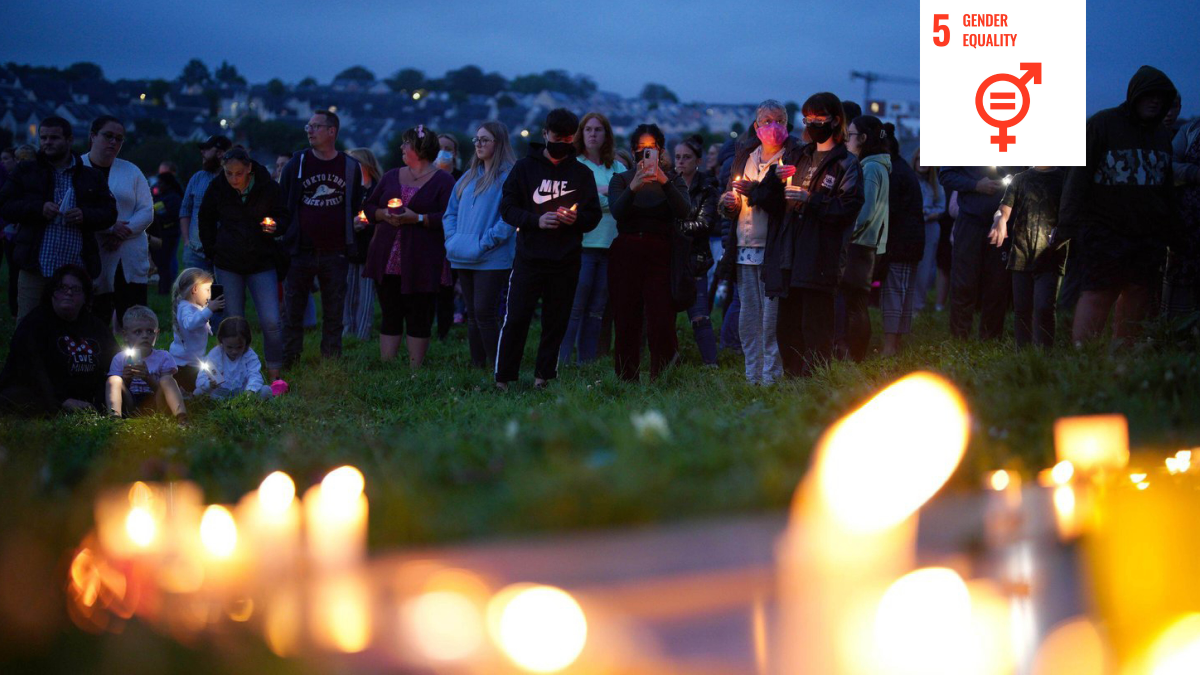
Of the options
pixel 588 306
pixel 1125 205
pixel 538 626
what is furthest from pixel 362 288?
pixel 538 626

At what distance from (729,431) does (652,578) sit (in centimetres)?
140

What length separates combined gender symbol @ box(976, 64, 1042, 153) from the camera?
8719 mm

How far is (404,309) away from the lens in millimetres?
9648

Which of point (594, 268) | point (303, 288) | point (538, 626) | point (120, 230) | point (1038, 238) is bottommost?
point (538, 626)

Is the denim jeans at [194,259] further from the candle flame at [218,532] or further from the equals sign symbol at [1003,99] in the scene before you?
the candle flame at [218,532]

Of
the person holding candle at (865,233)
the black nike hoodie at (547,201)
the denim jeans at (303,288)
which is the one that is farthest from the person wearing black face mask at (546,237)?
the denim jeans at (303,288)

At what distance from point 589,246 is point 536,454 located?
5.90 m

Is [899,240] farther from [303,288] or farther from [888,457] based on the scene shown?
[888,457]

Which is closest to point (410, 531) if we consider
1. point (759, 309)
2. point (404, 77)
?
point (759, 309)

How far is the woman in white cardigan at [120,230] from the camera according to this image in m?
8.47

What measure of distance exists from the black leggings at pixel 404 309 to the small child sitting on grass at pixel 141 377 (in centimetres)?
236

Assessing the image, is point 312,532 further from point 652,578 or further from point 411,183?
point 411,183

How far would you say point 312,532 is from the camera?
2.78 m

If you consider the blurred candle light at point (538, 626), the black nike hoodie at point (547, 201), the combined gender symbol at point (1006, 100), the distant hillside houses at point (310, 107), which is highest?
the distant hillside houses at point (310, 107)
